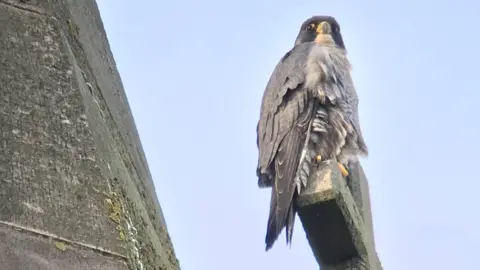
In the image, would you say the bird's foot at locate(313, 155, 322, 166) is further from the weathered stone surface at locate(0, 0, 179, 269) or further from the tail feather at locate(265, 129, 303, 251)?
the weathered stone surface at locate(0, 0, 179, 269)

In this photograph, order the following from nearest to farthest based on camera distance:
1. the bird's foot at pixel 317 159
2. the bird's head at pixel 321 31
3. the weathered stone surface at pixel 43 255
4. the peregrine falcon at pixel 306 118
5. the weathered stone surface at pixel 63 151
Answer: the weathered stone surface at pixel 43 255 < the weathered stone surface at pixel 63 151 < the bird's foot at pixel 317 159 < the peregrine falcon at pixel 306 118 < the bird's head at pixel 321 31

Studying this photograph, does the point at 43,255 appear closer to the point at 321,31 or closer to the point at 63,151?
the point at 63,151

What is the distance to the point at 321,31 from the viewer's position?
5750mm

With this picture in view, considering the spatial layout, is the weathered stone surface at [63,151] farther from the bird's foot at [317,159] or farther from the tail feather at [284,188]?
the bird's foot at [317,159]

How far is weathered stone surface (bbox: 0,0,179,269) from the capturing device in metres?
1.84

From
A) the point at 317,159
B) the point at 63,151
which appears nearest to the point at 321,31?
the point at 317,159

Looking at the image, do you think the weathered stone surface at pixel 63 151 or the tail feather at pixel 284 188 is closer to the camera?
the weathered stone surface at pixel 63 151

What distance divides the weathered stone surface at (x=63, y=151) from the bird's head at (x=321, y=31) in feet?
10.5

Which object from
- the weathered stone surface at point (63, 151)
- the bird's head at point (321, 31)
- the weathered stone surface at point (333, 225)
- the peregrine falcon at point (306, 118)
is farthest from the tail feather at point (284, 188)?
the bird's head at point (321, 31)

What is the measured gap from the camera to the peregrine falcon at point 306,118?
4082 mm

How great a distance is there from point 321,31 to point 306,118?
1492mm

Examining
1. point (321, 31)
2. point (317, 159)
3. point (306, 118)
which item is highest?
point (321, 31)

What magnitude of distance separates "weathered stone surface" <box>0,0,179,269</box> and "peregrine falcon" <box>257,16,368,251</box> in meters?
1.38

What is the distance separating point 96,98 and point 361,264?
943mm
